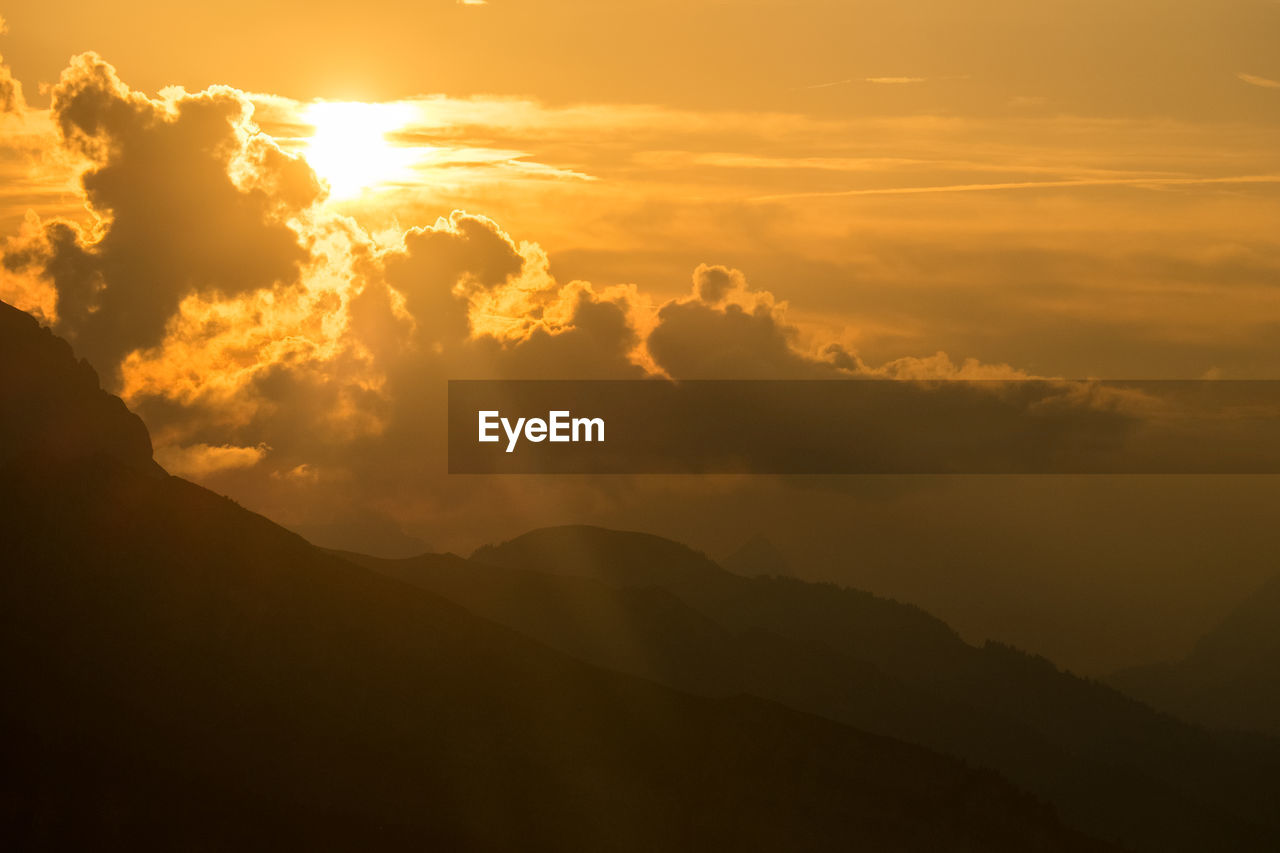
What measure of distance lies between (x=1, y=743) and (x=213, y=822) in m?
31.9

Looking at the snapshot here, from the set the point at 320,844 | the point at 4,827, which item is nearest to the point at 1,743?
the point at 4,827

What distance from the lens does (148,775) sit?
199625mm

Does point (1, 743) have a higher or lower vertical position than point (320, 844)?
higher

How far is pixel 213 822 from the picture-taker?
636 feet

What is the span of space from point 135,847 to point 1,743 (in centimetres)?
2632

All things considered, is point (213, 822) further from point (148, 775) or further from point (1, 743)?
point (1, 743)

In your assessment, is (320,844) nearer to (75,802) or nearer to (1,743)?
(75,802)

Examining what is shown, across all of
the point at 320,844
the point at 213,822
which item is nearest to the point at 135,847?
the point at 213,822

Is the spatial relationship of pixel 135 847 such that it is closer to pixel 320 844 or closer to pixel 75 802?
pixel 75 802

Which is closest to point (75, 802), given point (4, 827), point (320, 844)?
point (4, 827)

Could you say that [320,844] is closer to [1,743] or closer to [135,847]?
[135,847]

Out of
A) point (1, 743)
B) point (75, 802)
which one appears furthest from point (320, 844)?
point (1, 743)

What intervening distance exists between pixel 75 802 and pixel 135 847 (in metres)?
10.2

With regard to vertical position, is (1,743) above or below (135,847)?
above
